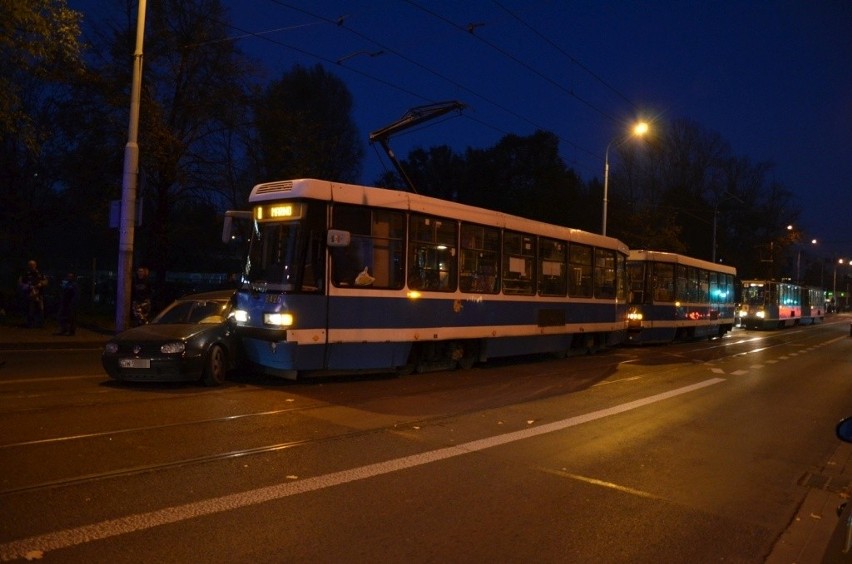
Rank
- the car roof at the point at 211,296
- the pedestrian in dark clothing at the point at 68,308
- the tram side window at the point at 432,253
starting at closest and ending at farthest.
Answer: the car roof at the point at 211,296 < the tram side window at the point at 432,253 < the pedestrian in dark clothing at the point at 68,308

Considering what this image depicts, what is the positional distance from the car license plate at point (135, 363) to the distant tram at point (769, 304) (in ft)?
140

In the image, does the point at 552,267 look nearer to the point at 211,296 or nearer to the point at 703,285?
the point at 211,296

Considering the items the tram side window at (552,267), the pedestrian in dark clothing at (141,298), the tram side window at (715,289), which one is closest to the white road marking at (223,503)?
the tram side window at (552,267)

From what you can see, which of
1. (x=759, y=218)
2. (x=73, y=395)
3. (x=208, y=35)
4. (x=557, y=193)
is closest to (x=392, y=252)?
(x=73, y=395)

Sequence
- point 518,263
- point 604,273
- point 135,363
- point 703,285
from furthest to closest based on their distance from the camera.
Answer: point 703,285
point 604,273
point 518,263
point 135,363

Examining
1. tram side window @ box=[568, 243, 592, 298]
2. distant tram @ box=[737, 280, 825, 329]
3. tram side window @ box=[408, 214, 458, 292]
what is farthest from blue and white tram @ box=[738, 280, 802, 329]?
tram side window @ box=[408, 214, 458, 292]

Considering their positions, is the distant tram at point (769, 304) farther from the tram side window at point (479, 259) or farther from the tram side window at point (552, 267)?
the tram side window at point (479, 259)

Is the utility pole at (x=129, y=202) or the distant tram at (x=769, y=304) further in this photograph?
the distant tram at (x=769, y=304)

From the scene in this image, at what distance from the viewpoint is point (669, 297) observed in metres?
25.9

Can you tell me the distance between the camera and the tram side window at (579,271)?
60.5ft

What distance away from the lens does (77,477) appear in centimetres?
604

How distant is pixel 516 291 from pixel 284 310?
260 inches

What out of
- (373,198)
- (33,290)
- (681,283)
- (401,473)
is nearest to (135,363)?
(373,198)

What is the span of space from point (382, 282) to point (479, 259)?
3.18 meters
